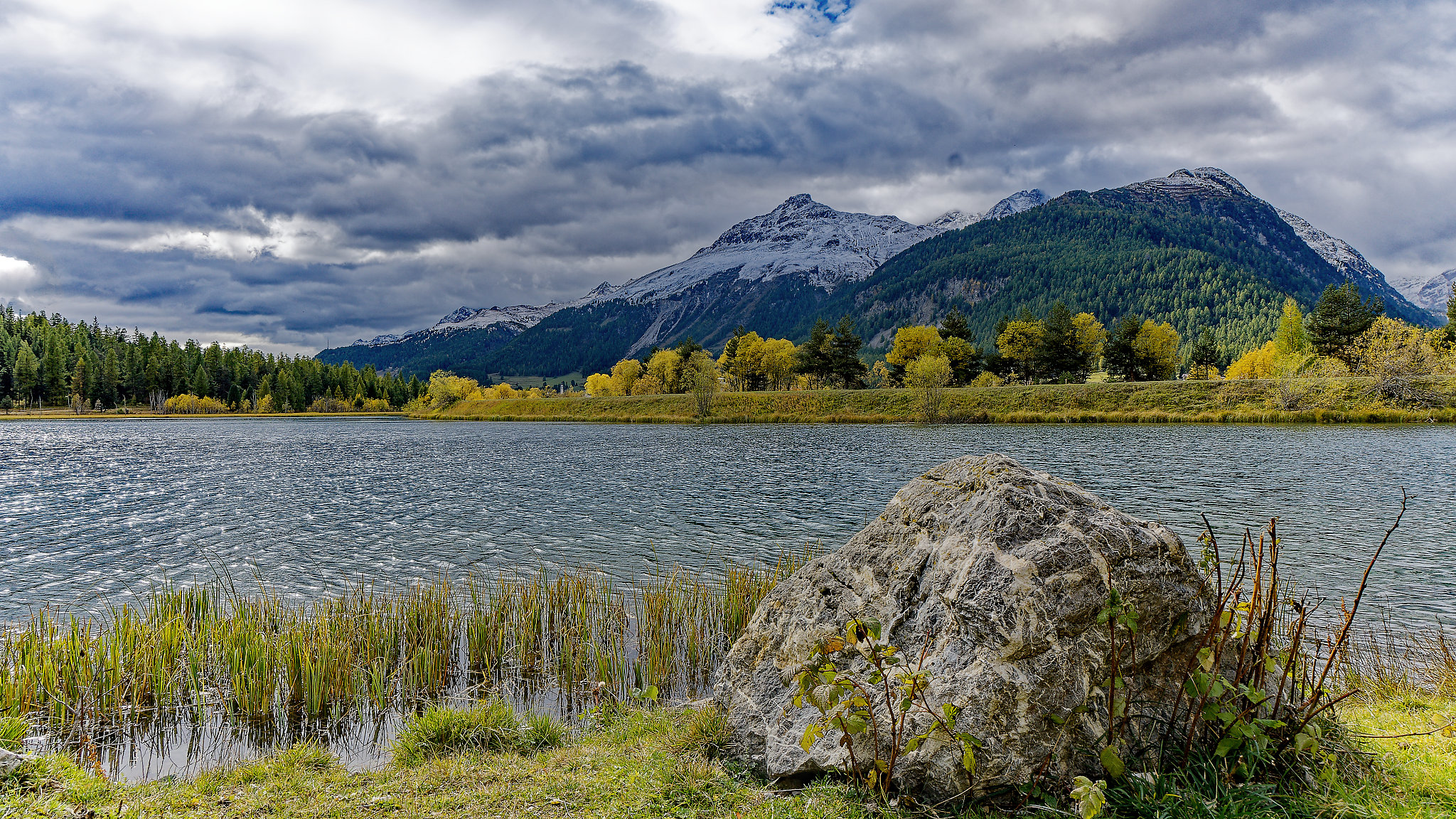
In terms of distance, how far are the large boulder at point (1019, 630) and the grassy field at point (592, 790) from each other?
1.18 ft

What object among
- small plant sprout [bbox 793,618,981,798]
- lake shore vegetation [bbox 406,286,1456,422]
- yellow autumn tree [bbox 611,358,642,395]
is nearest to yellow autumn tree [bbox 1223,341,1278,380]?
lake shore vegetation [bbox 406,286,1456,422]

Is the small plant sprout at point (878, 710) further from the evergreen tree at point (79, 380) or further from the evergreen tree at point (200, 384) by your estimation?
the evergreen tree at point (200, 384)

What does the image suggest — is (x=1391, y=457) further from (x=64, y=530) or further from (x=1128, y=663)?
(x=64, y=530)

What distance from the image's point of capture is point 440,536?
77.7 feet

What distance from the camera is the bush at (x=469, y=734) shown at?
24.5 feet

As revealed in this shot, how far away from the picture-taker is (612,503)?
1224 inches

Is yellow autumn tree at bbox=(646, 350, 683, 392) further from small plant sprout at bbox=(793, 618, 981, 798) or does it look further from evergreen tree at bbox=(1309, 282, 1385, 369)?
small plant sprout at bbox=(793, 618, 981, 798)

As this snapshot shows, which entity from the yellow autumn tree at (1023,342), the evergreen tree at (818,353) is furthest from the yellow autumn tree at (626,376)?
the yellow autumn tree at (1023,342)

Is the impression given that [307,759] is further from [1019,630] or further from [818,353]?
[818,353]

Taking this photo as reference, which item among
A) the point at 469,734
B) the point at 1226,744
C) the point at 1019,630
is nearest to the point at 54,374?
the point at 469,734

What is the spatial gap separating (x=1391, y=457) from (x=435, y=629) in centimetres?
5230

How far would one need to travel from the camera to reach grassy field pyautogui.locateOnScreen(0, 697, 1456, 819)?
15.2 ft

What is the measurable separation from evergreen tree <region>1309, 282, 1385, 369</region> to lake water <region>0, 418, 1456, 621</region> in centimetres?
4181

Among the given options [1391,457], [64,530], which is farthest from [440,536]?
[1391,457]
